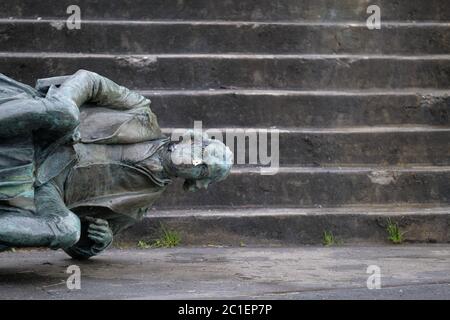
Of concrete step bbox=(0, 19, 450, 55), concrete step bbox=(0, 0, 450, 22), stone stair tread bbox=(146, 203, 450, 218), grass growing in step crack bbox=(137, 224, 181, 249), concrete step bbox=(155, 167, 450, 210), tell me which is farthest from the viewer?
concrete step bbox=(0, 0, 450, 22)

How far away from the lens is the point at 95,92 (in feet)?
18.8

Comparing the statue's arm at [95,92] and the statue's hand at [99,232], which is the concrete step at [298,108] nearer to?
the statue's arm at [95,92]

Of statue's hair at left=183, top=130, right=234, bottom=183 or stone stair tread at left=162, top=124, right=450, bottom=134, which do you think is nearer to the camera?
statue's hair at left=183, top=130, right=234, bottom=183

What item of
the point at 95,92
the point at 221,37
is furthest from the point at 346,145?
the point at 95,92

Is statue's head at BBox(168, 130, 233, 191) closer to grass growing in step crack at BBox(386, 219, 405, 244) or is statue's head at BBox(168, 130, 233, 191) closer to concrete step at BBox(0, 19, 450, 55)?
grass growing in step crack at BBox(386, 219, 405, 244)

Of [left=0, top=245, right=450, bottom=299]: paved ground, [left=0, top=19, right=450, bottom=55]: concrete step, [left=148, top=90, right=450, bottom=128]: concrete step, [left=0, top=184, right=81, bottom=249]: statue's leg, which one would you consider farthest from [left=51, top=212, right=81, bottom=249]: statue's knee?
[left=0, top=19, right=450, bottom=55]: concrete step

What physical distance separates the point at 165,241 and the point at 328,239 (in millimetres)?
1107

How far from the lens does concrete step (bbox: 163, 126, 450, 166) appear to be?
25.2ft

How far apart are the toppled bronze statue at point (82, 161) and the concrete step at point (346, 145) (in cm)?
175

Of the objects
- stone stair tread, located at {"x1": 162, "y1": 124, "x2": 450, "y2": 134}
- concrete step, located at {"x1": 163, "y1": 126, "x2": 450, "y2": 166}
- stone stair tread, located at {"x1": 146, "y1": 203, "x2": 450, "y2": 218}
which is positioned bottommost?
stone stair tread, located at {"x1": 146, "y1": 203, "x2": 450, "y2": 218}

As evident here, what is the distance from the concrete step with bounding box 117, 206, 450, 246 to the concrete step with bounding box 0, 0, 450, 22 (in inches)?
73.7

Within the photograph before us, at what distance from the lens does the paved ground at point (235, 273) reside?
529 centimetres

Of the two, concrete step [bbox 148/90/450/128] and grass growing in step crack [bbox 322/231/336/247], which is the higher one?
concrete step [bbox 148/90/450/128]

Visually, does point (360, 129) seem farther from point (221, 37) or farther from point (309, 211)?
point (221, 37)
